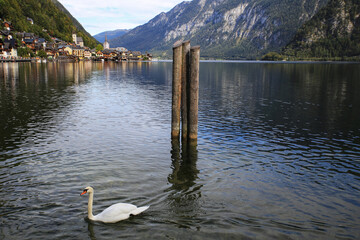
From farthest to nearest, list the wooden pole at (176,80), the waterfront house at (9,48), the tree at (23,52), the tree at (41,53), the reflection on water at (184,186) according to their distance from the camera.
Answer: the tree at (41,53) → the tree at (23,52) → the waterfront house at (9,48) → the wooden pole at (176,80) → the reflection on water at (184,186)

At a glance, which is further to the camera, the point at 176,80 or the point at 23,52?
the point at 23,52

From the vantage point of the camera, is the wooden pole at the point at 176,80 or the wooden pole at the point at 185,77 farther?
the wooden pole at the point at 185,77

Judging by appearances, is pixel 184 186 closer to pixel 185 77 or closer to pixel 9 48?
pixel 185 77

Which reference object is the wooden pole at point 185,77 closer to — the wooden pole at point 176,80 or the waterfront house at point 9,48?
the wooden pole at point 176,80

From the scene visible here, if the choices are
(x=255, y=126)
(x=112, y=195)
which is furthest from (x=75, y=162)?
(x=255, y=126)

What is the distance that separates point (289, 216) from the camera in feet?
37.6

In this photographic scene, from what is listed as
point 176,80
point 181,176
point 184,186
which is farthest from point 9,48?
point 184,186

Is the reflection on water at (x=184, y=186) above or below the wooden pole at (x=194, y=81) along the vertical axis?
below

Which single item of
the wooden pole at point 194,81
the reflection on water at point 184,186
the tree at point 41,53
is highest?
the tree at point 41,53

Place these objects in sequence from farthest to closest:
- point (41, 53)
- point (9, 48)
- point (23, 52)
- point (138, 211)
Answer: point (41, 53)
point (23, 52)
point (9, 48)
point (138, 211)

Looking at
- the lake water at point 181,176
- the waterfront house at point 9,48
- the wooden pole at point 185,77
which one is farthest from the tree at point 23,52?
the wooden pole at point 185,77

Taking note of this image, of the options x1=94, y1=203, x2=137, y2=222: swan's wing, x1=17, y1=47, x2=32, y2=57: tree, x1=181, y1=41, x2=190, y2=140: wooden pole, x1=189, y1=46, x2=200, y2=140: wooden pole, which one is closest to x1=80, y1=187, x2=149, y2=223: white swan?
x1=94, y1=203, x2=137, y2=222: swan's wing

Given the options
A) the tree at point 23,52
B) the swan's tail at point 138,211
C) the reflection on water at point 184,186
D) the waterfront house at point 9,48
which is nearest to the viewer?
the swan's tail at point 138,211

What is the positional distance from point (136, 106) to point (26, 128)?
14.0 meters
